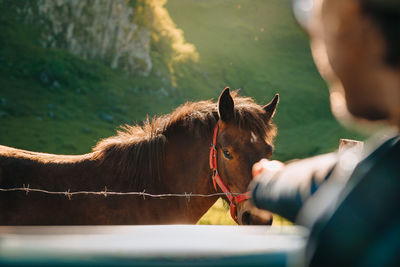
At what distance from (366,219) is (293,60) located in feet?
122

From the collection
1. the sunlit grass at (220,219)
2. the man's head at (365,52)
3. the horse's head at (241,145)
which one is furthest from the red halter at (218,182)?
the man's head at (365,52)

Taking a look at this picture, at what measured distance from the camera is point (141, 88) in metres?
23.3

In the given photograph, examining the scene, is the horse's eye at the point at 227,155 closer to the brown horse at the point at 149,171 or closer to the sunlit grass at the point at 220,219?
the brown horse at the point at 149,171

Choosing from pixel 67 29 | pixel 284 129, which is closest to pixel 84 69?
pixel 67 29

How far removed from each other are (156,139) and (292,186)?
101 inches

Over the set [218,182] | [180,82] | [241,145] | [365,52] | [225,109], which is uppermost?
[180,82]

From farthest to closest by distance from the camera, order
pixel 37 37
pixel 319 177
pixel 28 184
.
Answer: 1. pixel 37 37
2. pixel 28 184
3. pixel 319 177

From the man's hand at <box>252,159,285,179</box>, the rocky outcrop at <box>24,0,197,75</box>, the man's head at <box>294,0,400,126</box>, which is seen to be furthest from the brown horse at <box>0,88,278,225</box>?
the rocky outcrop at <box>24,0,197,75</box>

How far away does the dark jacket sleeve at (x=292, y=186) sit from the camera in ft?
2.62

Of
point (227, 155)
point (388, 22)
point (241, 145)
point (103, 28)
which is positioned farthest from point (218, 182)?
point (103, 28)

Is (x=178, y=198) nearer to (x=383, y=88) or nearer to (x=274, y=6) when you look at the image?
(x=383, y=88)

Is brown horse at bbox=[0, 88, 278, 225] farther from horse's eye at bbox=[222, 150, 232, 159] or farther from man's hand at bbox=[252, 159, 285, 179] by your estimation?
man's hand at bbox=[252, 159, 285, 179]

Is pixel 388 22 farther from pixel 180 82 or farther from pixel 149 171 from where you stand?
pixel 180 82

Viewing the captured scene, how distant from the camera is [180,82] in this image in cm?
2622
